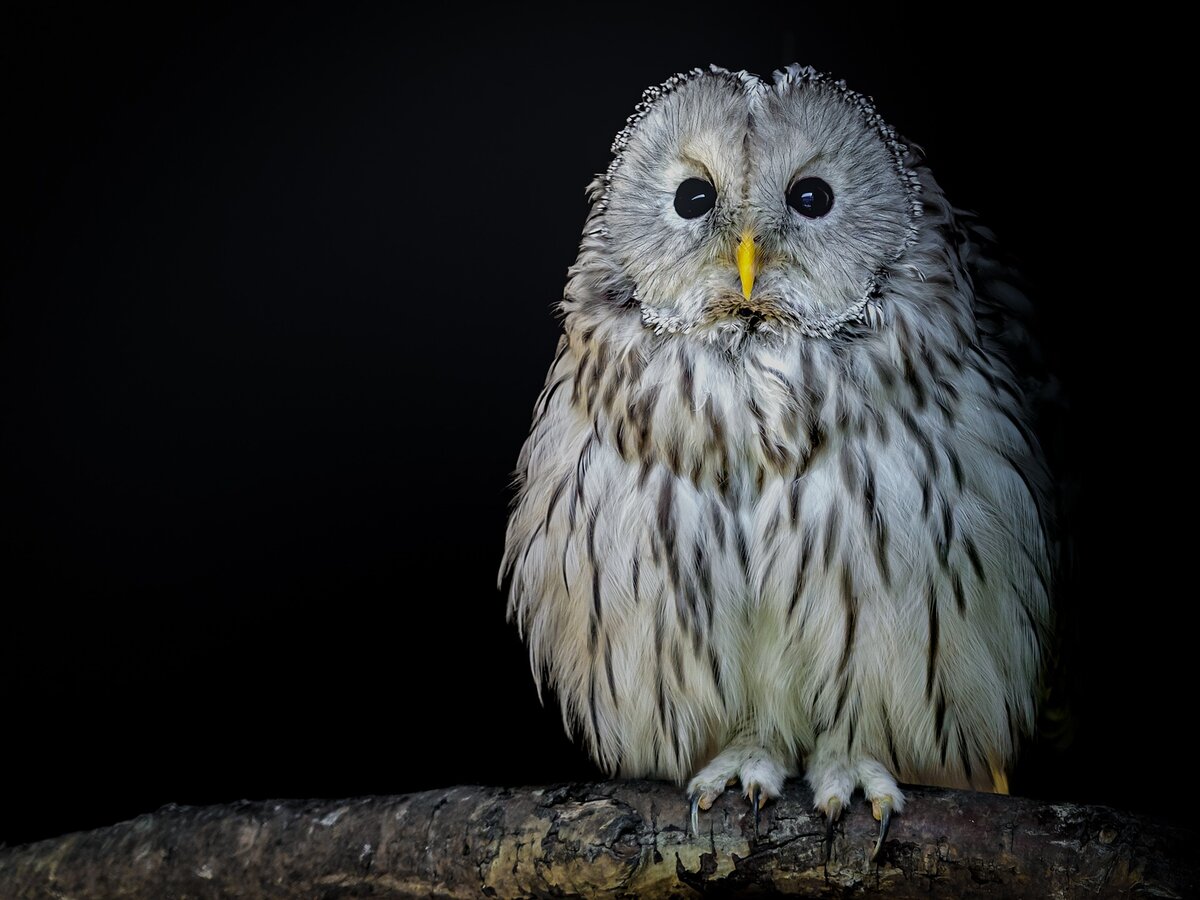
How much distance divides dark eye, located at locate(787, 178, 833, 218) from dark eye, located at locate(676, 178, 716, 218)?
93 mm

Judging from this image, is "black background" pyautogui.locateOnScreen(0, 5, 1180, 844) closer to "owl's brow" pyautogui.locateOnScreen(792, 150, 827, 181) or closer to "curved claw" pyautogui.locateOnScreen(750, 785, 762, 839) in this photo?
"owl's brow" pyautogui.locateOnScreen(792, 150, 827, 181)

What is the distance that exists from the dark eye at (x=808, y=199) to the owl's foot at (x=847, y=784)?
0.63 m

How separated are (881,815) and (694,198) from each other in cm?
73

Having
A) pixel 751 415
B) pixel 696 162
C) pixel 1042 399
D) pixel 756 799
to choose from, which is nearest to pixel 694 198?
pixel 696 162

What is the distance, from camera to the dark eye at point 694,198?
146 cm

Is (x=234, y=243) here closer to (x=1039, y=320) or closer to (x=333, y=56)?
(x=333, y=56)

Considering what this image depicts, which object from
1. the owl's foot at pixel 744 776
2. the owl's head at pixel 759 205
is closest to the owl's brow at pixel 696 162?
the owl's head at pixel 759 205

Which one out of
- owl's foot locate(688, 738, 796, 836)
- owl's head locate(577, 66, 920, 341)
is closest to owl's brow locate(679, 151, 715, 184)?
owl's head locate(577, 66, 920, 341)

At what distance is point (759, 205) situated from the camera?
1.42 metres

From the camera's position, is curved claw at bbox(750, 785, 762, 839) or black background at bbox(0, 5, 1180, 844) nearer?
curved claw at bbox(750, 785, 762, 839)

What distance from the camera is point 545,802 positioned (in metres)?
1.48

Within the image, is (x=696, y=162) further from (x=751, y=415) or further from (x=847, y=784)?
(x=847, y=784)

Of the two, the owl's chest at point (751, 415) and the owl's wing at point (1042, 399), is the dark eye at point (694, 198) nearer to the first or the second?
the owl's chest at point (751, 415)

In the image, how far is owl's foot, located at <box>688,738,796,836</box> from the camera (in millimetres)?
1445
